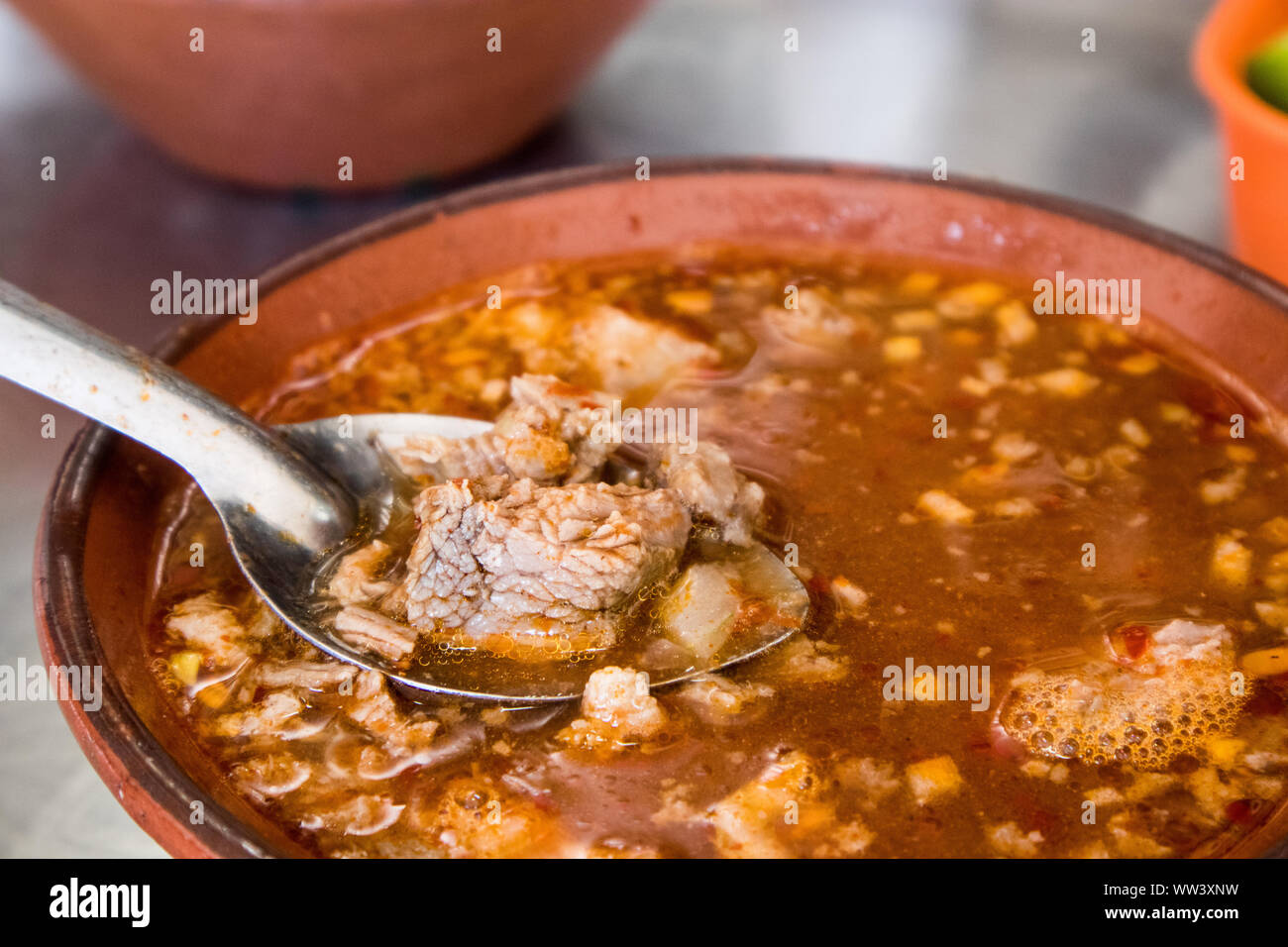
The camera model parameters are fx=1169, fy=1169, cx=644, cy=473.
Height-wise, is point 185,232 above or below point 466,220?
above

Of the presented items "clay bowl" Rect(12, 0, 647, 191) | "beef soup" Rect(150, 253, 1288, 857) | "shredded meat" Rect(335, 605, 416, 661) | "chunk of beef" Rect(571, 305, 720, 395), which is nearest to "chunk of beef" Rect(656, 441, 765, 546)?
"beef soup" Rect(150, 253, 1288, 857)

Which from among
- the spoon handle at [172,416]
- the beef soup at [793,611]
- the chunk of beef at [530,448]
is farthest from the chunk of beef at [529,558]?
the spoon handle at [172,416]

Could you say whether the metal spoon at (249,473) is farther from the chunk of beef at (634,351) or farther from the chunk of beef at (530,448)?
the chunk of beef at (634,351)

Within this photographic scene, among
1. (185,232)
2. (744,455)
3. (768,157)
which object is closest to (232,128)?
(185,232)

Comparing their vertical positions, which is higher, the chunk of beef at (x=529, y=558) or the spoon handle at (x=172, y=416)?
the spoon handle at (x=172, y=416)

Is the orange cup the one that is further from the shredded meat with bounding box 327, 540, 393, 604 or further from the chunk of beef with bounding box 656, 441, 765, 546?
the shredded meat with bounding box 327, 540, 393, 604

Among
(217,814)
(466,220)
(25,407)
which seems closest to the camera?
(217,814)

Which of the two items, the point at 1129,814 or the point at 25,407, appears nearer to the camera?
the point at 1129,814
